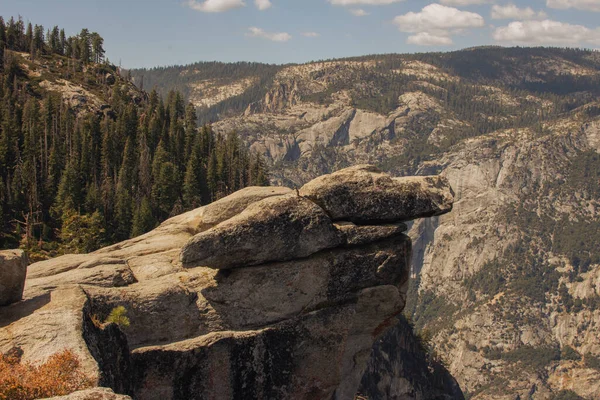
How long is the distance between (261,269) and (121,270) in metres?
8.56

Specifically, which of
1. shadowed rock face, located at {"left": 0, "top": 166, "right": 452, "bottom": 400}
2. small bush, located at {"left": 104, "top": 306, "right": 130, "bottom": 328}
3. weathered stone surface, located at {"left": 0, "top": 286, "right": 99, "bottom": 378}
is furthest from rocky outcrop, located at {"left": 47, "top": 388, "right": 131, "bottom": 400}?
small bush, located at {"left": 104, "top": 306, "right": 130, "bottom": 328}

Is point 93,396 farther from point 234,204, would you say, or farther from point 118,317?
point 234,204

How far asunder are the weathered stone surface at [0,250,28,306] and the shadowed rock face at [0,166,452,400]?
111 cm

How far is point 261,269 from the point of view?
35969mm

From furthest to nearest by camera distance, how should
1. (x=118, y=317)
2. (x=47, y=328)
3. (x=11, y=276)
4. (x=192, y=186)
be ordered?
(x=192, y=186) < (x=118, y=317) < (x=11, y=276) < (x=47, y=328)

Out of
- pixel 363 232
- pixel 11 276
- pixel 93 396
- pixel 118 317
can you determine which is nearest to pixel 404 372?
pixel 363 232

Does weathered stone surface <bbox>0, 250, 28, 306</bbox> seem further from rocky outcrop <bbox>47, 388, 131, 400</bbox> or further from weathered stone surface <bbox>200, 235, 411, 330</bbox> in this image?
rocky outcrop <bbox>47, 388, 131, 400</bbox>

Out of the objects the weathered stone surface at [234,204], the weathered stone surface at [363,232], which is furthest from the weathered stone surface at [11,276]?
the weathered stone surface at [363,232]

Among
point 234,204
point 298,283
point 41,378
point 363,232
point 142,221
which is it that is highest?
point 234,204

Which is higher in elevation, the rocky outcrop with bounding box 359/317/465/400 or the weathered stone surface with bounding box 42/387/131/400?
the weathered stone surface with bounding box 42/387/131/400

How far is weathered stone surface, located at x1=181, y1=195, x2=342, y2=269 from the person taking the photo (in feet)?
112

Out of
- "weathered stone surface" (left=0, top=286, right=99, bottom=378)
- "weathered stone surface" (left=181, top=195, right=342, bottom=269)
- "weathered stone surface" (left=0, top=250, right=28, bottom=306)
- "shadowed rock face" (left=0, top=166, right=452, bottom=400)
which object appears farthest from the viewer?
"weathered stone surface" (left=181, top=195, right=342, bottom=269)

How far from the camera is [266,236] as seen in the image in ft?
115

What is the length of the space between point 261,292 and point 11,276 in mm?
14065
